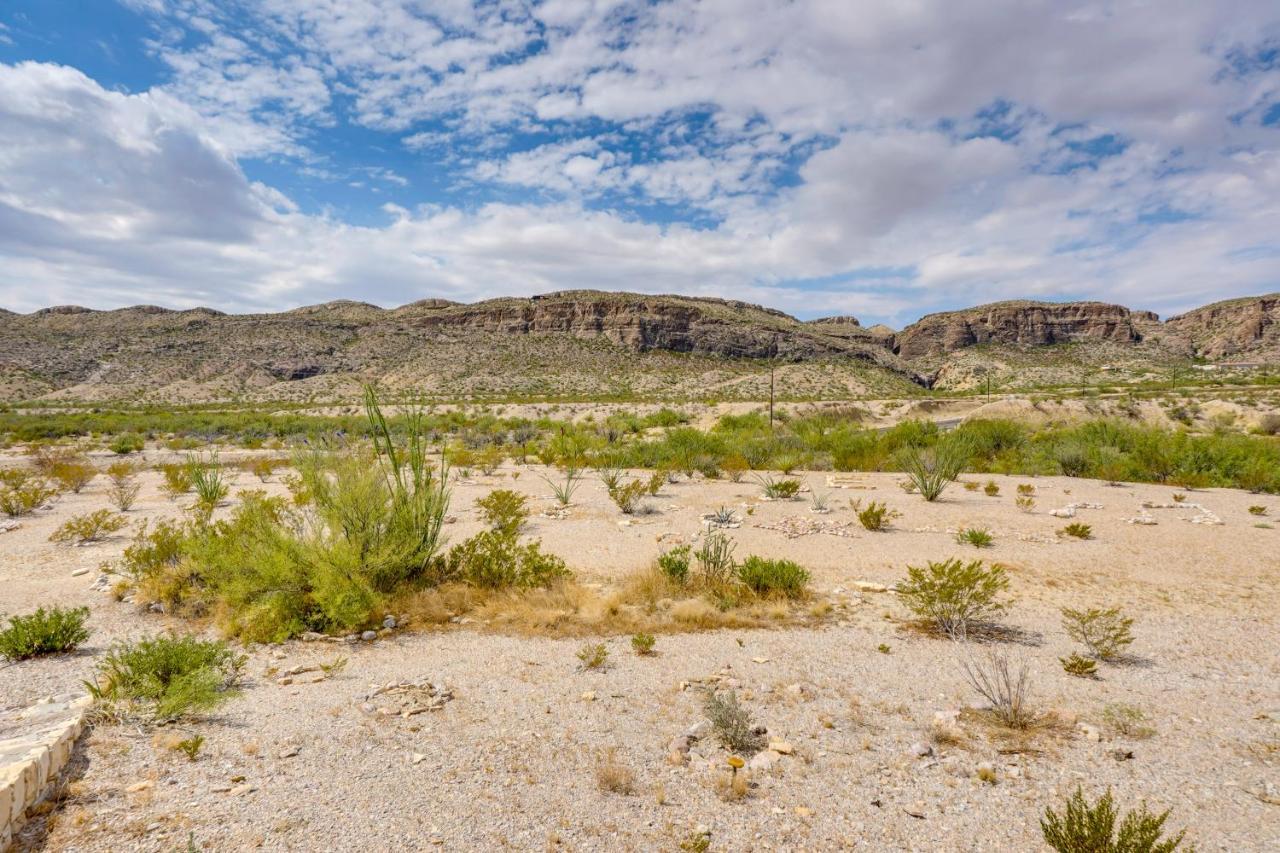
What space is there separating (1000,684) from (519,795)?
4353 mm

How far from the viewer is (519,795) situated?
4.00m

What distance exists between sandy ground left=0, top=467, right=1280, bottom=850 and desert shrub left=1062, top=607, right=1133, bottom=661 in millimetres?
218

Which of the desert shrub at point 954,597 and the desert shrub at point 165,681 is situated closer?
the desert shrub at point 165,681

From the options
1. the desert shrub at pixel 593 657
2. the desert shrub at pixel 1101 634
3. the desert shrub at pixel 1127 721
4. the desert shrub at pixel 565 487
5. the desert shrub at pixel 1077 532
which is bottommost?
the desert shrub at pixel 593 657

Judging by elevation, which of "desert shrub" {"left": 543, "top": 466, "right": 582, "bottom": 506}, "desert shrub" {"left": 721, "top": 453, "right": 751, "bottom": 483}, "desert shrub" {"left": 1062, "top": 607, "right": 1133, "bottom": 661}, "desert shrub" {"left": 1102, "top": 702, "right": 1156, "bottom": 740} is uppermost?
"desert shrub" {"left": 721, "top": 453, "right": 751, "bottom": 483}

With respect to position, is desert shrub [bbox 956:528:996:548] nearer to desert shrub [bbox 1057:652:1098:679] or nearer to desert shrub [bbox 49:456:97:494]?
desert shrub [bbox 1057:652:1098:679]

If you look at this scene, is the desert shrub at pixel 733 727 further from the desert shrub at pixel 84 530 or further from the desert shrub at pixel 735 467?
the desert shrub at pixel 735 467

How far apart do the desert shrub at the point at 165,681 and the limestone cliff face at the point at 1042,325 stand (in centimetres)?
13254

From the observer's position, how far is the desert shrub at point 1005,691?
4.80 m

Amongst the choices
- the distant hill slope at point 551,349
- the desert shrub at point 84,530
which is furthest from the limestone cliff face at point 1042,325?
the desert shrub at point 84,530

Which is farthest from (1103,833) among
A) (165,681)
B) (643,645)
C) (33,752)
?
(165,681)

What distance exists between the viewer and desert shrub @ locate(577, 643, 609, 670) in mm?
6129

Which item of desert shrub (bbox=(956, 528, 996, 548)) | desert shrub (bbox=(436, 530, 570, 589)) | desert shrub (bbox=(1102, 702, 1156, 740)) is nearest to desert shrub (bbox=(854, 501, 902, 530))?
desert shrub (bbox=(956, 528, 996, 548))

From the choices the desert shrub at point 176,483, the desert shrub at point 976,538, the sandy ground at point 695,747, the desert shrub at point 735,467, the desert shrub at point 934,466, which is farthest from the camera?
the desert shrub at point 735,467
